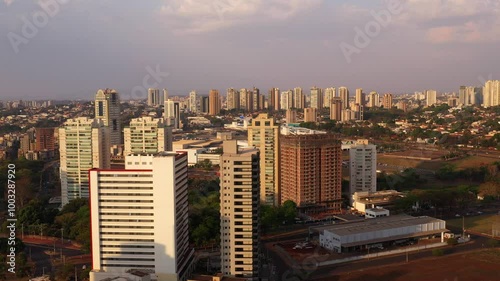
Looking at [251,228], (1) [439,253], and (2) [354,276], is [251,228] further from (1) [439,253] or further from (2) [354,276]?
(1) [439,253]

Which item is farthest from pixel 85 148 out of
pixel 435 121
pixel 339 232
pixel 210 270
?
pixel 435 121

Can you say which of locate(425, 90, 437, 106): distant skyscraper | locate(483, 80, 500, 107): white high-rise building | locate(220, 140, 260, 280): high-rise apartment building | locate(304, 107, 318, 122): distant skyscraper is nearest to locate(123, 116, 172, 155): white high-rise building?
locate(220, 140, 260, 280): high-rise apartment building

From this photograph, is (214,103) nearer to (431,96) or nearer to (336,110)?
(336,110)

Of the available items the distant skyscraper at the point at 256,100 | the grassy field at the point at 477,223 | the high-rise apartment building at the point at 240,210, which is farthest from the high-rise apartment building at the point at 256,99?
the high-rise apartment building at the point at 240,210

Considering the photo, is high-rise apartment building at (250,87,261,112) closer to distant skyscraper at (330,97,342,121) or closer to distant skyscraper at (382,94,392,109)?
distant skyscraper at (330,97,342,121)

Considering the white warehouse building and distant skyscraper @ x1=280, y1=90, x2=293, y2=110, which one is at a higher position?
distant skyscraper @ x1=280, y1=90, x2=293, y2=110

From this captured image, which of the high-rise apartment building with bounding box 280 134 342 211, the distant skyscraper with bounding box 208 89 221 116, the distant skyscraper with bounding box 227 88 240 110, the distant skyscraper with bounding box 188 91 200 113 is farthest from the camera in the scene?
the distant skyscraper with bounding box 188 91 200 113
